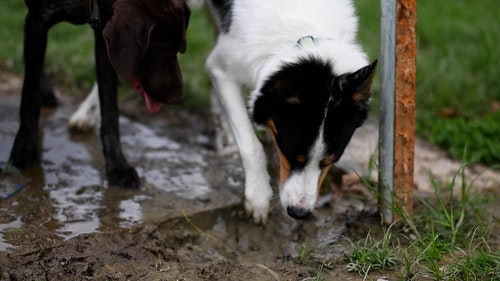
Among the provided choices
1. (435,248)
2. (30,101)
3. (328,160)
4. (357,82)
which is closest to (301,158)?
(328,160)

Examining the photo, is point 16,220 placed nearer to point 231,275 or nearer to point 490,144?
point 231,275

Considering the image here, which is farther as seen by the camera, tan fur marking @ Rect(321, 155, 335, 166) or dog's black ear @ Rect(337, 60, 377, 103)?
tan fur marking @ Rect(321, 155, 335, 166)

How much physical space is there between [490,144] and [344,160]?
3.56 feet

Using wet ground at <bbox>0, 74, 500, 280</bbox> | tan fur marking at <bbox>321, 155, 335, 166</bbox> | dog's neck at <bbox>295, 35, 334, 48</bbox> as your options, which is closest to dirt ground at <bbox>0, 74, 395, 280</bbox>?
wet ground at <bbox>0, 74, 500, 280</bbox>

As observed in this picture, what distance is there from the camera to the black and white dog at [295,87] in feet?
10.7

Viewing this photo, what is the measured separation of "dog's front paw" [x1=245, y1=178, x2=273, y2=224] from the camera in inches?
145

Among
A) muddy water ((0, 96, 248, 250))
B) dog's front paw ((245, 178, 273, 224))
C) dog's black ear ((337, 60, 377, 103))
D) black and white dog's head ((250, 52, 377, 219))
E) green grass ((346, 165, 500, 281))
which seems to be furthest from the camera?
dog's front paw ((245, 178, 273, 224))

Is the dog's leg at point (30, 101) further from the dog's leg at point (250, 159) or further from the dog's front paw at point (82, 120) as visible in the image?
the dog's leg at point (250, 159)

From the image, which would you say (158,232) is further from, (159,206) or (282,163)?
(282,163)

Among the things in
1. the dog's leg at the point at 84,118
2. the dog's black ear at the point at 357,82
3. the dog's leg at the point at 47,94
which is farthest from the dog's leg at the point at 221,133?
the dog's black ear at the point at 357,82

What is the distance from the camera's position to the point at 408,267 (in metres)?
2.97

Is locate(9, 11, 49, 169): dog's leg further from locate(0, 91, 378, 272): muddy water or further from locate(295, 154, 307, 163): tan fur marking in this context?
locate(295, 154, 307, 163): tan fur marking

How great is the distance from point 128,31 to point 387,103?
1208 mm

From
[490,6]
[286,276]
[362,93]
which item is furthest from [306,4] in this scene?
[490,6]
